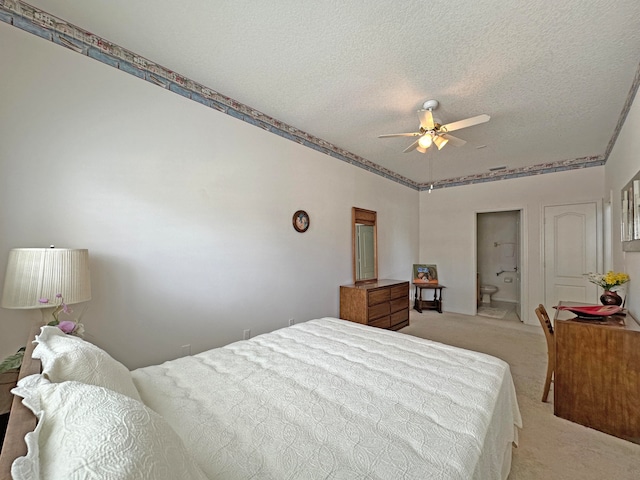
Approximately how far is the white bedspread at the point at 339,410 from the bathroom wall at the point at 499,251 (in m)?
6.25

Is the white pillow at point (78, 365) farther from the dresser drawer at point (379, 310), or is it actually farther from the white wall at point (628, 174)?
the white wall at point (628, 174)

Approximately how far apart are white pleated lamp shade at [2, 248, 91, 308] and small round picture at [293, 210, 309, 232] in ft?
7.05

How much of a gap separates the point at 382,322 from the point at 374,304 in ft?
A: 1.19

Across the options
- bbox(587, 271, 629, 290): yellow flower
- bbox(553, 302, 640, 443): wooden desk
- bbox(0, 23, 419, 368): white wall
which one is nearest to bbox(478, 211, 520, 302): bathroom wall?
bbox(587, 271, 629, 290): yellow flower

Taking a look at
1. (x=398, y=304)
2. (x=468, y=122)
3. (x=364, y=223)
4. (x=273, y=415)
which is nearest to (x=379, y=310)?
(x=398, y=304)

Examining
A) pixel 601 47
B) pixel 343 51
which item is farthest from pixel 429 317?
pixel 343 51

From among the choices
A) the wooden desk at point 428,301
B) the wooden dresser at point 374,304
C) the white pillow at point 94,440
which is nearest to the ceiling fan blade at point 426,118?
the wooden dresser at point 374,304

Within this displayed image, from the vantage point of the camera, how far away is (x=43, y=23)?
1.79m

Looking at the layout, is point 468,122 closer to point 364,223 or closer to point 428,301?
point 364,223

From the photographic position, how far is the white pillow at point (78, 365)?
36.4 inches

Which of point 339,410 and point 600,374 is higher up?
point 339,410

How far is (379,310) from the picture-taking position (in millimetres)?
3938

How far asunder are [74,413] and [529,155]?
547cm

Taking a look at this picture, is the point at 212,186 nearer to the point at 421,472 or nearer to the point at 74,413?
the point at 74,413
